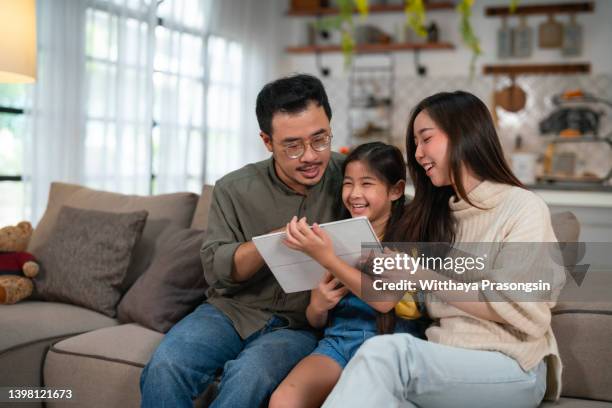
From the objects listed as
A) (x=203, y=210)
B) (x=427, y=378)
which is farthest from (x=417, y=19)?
(x=427, y=378)

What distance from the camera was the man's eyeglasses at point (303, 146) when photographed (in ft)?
6.45

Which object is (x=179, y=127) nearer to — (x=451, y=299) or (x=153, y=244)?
(x=153, y=244)

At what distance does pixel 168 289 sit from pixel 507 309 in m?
1.33

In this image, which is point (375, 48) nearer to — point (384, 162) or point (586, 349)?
point (384, 162)

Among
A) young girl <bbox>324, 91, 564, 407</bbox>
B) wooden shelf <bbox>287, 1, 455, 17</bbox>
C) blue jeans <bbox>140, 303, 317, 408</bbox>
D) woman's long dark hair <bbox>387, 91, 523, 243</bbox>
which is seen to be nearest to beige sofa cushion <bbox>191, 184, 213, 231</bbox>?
blue jeans <bbox>140, 303, 317, 408</bbox>

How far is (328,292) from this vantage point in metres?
1.83

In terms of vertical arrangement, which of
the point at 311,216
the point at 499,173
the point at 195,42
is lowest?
the point at 311,216

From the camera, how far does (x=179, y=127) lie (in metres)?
4.99

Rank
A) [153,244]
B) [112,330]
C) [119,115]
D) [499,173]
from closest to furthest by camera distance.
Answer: [499,173] < [112,330] < [153,244] < [119,115]

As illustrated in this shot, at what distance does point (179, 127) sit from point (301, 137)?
126 inches

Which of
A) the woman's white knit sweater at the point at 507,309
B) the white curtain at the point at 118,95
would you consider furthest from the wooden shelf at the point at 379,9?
the woman's white knit sweater at the point at 507,309

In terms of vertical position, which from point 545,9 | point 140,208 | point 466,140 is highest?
point 545,9

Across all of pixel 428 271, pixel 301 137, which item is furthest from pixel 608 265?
pixel 301 137

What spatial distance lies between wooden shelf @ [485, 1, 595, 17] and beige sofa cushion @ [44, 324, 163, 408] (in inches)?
162
